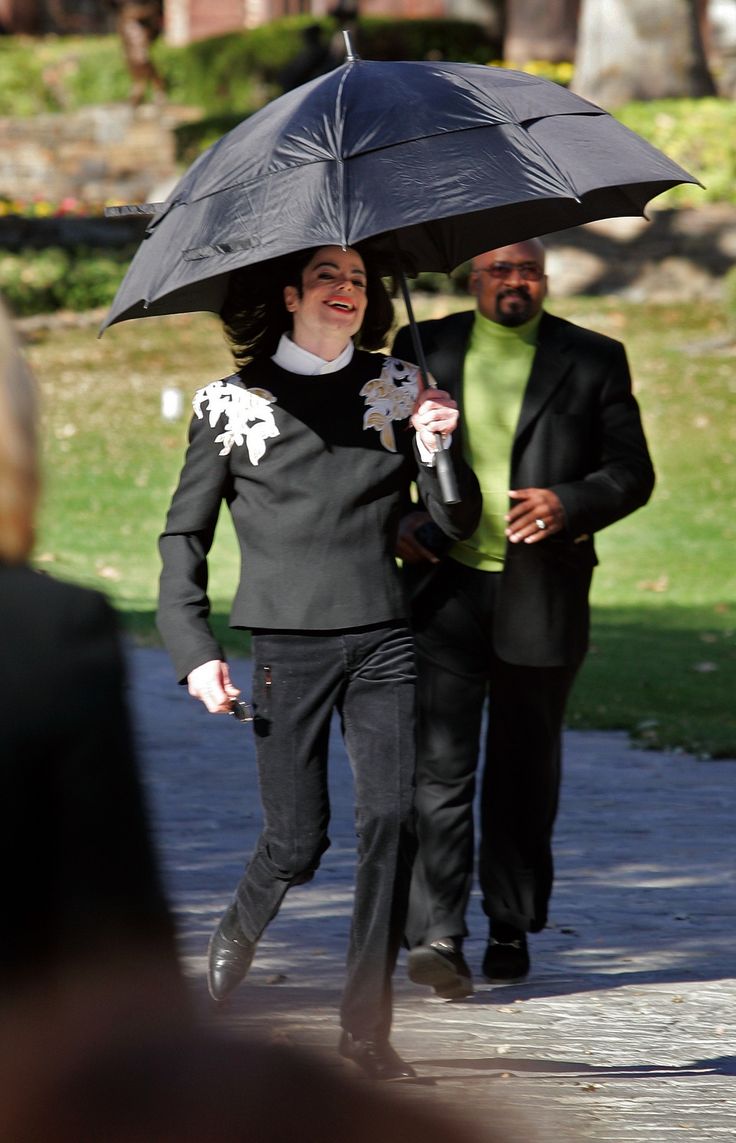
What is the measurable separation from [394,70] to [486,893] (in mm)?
2277

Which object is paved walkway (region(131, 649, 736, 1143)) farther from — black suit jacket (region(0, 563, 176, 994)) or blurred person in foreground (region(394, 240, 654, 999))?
black suit jacket (region(0, 563, 176, 994))

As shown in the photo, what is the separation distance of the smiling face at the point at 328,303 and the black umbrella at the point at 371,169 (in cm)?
23

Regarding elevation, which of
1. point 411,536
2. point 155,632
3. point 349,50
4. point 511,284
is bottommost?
point 155,632

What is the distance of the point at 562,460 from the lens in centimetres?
563

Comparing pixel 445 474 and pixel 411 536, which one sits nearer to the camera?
pixel 445 474

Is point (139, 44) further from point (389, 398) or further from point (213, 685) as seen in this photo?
point (213, 685)

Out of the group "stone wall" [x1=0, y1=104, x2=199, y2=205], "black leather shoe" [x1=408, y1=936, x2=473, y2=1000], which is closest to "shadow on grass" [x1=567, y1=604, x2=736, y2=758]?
"black leather shoe" [x1=408, y1=936, x2=473, y2=1000]

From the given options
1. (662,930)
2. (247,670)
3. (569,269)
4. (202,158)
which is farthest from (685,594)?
(569,269)

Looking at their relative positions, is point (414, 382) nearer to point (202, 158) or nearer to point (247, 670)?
point (202, 158)

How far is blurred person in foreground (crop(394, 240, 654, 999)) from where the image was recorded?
557 centimetres

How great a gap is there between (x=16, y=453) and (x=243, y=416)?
2914 millimetres

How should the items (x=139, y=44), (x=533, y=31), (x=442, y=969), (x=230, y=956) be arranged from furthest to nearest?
(x=139, y=44)
(x=533, y=31)
(x=442, y=969)
(x=230, y=956)

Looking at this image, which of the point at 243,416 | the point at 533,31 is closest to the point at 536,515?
the point at 243,416

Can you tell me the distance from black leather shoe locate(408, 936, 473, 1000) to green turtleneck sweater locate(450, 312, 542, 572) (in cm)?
105
